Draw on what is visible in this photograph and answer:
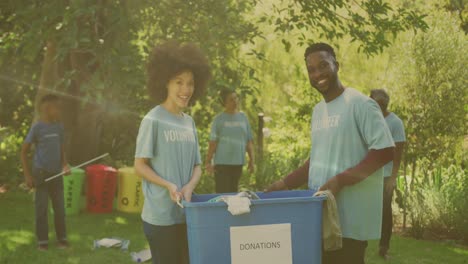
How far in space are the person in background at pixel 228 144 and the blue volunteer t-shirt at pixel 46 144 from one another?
2.02 meters

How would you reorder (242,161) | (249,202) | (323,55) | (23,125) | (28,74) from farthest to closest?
(23,125)
(28,74)
(242,161)
(323,55)
(249,202)

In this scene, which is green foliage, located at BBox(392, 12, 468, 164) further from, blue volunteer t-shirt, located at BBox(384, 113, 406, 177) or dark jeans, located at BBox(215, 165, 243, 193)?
dark jeans, located at BBox(215, 165, 243, 193)

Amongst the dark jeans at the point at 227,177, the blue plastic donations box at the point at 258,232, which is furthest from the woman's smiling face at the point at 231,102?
the blue plastic donations box at the point at 258,232

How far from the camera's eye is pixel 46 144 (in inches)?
272

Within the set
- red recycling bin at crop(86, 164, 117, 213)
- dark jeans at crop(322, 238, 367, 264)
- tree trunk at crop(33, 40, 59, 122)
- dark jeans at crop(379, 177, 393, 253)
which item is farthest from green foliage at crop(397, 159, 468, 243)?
tree trunk at crop(33, 40, 59, 122)

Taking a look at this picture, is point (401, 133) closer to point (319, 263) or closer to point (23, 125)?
point (319, 263)

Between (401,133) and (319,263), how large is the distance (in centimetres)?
355

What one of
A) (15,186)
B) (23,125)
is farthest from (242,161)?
(23,125)

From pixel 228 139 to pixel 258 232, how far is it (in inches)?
198

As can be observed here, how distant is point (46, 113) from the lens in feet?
22.7

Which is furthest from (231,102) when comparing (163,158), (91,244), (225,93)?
(163,158)

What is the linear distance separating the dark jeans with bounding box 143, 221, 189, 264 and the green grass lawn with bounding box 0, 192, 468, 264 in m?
3.17

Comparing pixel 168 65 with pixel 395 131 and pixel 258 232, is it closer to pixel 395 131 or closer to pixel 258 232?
pixel 258 232

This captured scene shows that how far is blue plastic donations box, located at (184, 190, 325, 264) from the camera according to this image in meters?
3.08
